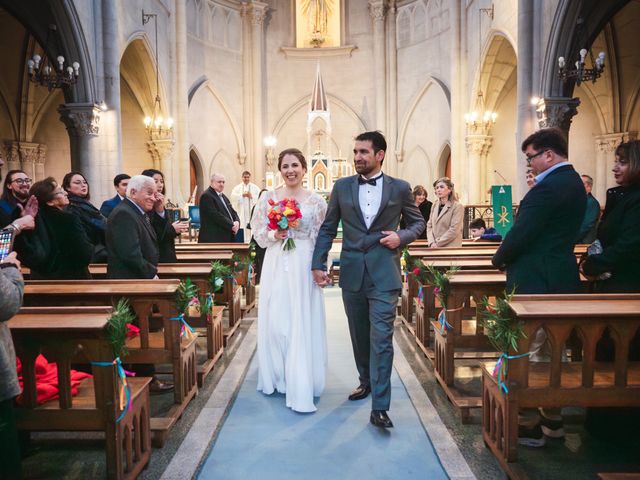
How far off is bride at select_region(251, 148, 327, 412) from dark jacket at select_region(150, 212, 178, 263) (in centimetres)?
99

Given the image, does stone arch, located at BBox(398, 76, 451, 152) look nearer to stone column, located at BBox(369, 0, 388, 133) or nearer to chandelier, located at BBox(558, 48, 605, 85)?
stone column, located at BBox(369, 0, 388, 133)

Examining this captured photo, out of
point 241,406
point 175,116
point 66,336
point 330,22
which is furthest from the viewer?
point 330,22

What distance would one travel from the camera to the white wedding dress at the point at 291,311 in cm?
378

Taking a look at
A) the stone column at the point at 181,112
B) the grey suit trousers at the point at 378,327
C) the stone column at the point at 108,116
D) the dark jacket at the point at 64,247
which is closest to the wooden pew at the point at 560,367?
the grey suit trousers at the point at 378,327

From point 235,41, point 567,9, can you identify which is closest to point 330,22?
point 235,41

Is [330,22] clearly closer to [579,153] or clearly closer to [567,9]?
[579,153]

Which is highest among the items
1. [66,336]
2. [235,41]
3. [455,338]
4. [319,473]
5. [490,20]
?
[235,41]

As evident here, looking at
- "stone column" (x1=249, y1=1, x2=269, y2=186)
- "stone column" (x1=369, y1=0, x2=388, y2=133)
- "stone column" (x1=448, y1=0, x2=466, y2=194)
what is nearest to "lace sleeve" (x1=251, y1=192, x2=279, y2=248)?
"stone column" (x1=448, y1=0, x2=466, y2=194)

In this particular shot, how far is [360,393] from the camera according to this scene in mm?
3842

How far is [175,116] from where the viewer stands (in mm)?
15664

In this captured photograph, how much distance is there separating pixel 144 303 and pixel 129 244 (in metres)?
0.46

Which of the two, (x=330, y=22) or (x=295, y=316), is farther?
(x=330, y=22)

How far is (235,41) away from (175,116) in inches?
192

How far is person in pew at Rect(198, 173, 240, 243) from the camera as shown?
679 cm
